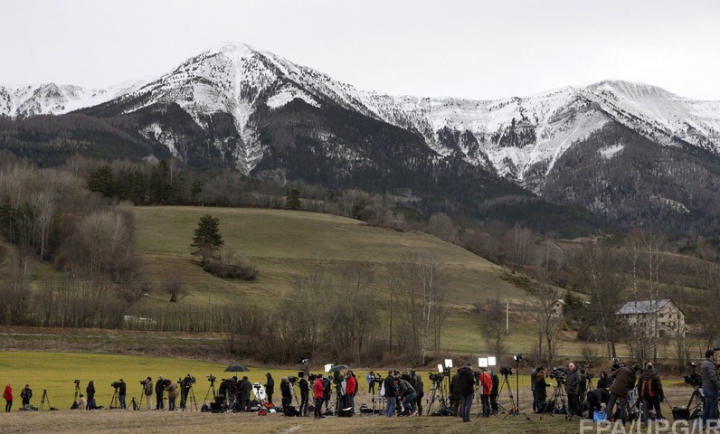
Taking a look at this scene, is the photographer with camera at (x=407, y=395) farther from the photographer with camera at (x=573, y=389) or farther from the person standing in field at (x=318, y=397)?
the photographer with camera at (x=573, y=389)

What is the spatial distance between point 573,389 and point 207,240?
382 ft

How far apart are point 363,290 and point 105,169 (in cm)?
9111

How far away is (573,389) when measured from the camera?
27.5m

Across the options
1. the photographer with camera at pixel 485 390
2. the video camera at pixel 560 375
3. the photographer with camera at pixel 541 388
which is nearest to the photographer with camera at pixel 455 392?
the photographer with camera at pixel 485 390

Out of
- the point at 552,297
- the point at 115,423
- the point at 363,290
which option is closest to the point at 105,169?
the point at 363,290

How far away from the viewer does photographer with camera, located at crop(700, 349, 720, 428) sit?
2208 centimetres

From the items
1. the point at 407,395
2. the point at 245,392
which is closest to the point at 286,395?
the point at 245,392

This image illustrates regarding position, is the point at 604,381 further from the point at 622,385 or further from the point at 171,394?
the point at 171,394

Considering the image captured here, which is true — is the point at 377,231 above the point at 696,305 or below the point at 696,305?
above

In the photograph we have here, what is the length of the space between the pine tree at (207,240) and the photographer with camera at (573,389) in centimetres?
11294

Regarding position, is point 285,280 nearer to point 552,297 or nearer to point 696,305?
point 552,297

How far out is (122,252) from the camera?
124 metres

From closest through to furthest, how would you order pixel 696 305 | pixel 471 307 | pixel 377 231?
pixel 696 305 < pixel 471 307 < pixel 377 231

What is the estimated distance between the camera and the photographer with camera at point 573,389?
90.2ft
